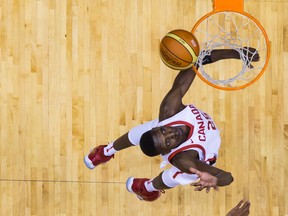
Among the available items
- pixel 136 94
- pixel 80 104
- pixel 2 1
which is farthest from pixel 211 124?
pixel 2 1

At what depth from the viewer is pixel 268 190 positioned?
4.78 metres

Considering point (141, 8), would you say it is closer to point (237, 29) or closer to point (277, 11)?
point (237, 29)

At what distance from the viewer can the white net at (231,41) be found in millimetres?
4680

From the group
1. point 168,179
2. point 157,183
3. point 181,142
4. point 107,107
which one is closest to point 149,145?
point 181,142

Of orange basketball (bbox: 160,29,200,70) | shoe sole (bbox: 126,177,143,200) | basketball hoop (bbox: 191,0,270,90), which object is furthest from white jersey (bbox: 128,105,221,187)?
basketball hoop (bbox: 191,0,270,90)

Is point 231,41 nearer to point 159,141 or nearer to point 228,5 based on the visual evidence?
point 228,5

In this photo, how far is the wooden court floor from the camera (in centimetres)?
469

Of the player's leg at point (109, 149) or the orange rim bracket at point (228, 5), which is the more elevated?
the orange rim bracket at point (228, 5)

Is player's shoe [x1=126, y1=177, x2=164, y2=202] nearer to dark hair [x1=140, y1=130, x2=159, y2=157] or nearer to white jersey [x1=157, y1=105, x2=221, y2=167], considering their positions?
white jersey [x1=157, y1=105, x2=221, y2=167]

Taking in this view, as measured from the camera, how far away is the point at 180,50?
12.6ft

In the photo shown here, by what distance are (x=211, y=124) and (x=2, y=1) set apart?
7.44 ft

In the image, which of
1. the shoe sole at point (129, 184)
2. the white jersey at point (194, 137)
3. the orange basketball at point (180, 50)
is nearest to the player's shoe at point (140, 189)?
the shoe sole at point (129, 184)

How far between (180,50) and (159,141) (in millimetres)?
715

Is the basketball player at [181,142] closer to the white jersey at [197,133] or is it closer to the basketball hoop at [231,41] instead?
the white jersey at [197,133]
